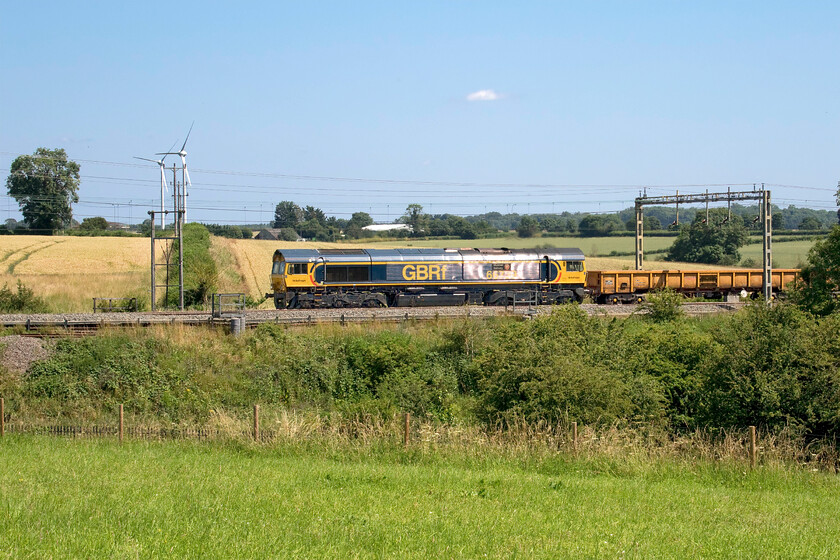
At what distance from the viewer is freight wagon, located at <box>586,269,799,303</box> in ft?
164

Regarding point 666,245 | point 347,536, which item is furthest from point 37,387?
point 666,245

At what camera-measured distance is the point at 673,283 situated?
168 feet

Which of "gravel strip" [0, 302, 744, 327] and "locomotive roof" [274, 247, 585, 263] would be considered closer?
"gravel strip" [0, 302, 744, 327]

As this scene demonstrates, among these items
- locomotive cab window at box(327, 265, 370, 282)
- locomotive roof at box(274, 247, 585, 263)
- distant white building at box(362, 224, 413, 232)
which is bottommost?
locomotive cab window at box(327, 265, 370, 282)

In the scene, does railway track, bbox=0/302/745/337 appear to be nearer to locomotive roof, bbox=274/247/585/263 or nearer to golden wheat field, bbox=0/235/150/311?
locomotive roof, bbox=274/247/585/263

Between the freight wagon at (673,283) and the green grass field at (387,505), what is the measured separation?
3376 centimetres

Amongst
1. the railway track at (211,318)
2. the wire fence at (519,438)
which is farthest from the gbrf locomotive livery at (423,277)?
the wire fence at (519,438)

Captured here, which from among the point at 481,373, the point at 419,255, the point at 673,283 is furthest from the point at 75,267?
the point at 481,373

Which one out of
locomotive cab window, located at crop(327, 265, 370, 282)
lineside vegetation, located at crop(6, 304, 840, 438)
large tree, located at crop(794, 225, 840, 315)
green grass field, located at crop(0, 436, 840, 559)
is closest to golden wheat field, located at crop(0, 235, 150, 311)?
locomotive cab window, located at crop(327, 265, 370, 282)

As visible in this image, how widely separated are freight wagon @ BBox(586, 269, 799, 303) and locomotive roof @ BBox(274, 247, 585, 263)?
14.9ft

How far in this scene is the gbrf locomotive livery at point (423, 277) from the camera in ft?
135

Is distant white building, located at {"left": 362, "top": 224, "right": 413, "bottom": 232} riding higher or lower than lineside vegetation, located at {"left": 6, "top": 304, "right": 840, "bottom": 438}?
higher

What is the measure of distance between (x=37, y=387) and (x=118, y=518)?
18820 millimetres

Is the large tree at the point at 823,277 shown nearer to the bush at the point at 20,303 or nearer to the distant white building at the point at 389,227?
the bush at the point at 20,303
